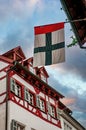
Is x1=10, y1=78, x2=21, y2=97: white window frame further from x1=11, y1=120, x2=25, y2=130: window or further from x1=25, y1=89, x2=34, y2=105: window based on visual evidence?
x1=11, y1=120, x2=25, y2=130: window

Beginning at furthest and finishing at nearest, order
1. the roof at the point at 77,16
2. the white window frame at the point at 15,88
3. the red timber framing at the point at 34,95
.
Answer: the red timber framing at the point at 34,95
the white window frame at the point at 15,88
the roof at the point at 77,16

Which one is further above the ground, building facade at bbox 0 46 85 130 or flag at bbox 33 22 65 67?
building facade at bbox 0 46 85 130

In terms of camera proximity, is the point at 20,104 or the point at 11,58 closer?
the point at 20,104

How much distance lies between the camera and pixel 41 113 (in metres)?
33.1

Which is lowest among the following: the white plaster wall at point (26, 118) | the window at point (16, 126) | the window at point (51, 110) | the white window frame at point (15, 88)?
the window at point (16, 126)

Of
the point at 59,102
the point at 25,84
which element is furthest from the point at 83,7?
the point at 59,102

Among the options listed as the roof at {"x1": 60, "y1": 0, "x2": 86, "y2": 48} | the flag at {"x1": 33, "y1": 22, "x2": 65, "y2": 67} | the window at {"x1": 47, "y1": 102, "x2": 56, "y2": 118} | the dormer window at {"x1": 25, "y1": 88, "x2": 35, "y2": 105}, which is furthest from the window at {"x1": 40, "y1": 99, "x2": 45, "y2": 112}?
the roof at {"x1": 60, "y1": 0, "x2": 86, "y2": 48}

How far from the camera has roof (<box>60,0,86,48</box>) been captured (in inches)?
419

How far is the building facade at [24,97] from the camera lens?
93.4 ft

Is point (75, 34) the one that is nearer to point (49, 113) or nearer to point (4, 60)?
point (4, 60)

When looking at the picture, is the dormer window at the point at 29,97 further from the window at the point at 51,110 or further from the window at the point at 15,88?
the window at the point at 51,110

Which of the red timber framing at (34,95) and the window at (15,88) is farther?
the red timber framing at (34,95)

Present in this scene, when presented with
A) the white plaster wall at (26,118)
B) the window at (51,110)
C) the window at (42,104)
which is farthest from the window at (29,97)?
the window at (51,110)

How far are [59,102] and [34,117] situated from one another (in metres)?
8.43
